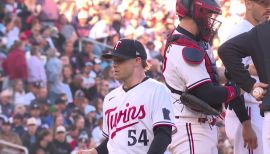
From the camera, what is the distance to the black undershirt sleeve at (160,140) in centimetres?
718

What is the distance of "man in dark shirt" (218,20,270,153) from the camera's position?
7.11m

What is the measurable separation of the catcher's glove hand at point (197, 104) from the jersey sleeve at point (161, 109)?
0.73 metres

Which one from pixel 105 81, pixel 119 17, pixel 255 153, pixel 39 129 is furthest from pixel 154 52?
pixel 255 153

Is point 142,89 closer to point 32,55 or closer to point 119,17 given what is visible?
point 32,55

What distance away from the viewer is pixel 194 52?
8141mm

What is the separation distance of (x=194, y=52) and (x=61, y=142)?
8600mm

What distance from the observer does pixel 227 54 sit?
752 cm

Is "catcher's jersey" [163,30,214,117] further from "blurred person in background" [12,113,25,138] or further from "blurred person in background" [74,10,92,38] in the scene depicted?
"blurred person in background" [74,10,92,38]

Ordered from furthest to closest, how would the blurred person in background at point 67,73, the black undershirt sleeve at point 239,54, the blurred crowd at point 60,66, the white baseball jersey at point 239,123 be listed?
1. the blurred person in background at point 67,73
2. the blurred crowd at point 60,66
3. the white baseball jersey at point 239,123
4. the black undershirt sleeve at point 239,54

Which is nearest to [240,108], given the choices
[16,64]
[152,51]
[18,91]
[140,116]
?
[140,116]

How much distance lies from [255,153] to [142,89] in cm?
161

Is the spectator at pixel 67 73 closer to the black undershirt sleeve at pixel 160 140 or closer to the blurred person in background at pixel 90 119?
the blurred person in background at pixel 90 119

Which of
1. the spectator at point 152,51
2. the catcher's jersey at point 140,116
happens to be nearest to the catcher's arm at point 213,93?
the catcher's jersey at point 140,116

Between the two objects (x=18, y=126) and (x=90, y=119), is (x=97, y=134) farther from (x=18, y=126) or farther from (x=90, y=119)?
(x=18, y=126)
